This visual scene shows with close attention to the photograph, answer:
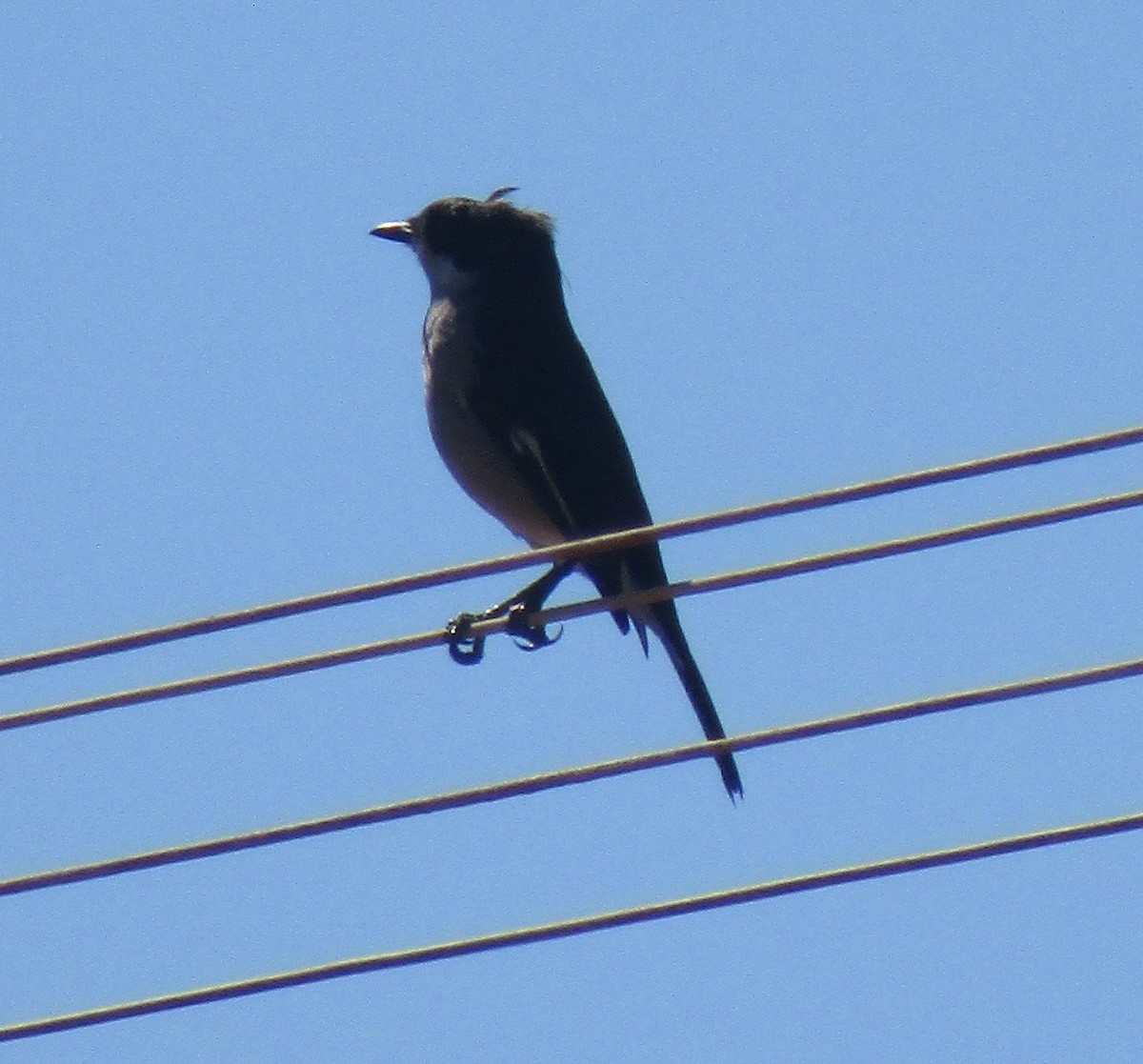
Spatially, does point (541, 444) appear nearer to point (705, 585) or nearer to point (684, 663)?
point (684, 663)

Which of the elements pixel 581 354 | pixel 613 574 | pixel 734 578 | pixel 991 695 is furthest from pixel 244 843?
pixel 581 354

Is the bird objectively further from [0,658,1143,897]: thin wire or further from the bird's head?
[0,658,1143,897]: thin wire

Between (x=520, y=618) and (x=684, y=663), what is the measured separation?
1225mm

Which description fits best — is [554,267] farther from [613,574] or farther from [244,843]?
[244,843]

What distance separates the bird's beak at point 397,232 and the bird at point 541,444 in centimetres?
80

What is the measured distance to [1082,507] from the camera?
530 cm

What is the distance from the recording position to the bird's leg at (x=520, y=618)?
797cm

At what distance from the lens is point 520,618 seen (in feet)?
25.8

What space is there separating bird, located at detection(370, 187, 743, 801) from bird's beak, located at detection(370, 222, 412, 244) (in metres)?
0.80

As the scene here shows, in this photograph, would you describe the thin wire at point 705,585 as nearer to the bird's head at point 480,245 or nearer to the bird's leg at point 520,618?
the bird's leg at point 520,618

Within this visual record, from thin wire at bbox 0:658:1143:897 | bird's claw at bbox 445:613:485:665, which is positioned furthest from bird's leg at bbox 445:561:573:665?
thin wire at bbox 0:658:1143:897

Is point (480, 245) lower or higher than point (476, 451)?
higher

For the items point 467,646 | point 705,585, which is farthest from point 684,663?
point 705,585

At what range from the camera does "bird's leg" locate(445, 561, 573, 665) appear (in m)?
7.97
